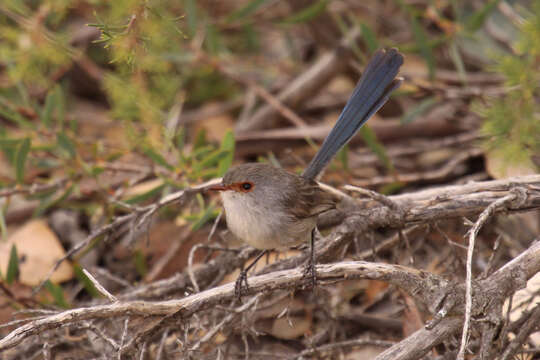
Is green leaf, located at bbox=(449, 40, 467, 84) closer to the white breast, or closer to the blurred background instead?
the blurred background

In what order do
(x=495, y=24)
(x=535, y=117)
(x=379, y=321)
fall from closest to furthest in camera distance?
(x=379, y=321), (x=535, y=117), (x=495, y=24)

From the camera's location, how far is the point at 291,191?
10.8ft

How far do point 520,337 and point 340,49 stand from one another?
3.16 metres

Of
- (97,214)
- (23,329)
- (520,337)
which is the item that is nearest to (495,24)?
(520,337)

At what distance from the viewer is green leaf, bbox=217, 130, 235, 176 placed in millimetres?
3621

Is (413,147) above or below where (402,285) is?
below

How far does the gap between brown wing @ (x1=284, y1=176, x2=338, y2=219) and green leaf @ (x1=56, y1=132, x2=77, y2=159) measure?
1.63 m

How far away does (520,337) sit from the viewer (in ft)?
8.29

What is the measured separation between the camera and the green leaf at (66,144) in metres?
3.90

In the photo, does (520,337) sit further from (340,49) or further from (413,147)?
(340,49)

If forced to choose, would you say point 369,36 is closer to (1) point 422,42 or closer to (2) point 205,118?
(1) point 422,42

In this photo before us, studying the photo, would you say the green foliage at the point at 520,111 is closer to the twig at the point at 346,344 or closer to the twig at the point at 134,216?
the twig at the point at 346,344

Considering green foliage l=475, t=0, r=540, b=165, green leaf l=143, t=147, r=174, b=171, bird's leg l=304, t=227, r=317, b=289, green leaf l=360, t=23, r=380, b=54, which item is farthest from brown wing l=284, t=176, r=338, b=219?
green leaf l=360, t=23, r=380, b=54

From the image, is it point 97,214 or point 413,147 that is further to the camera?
point 413,147
